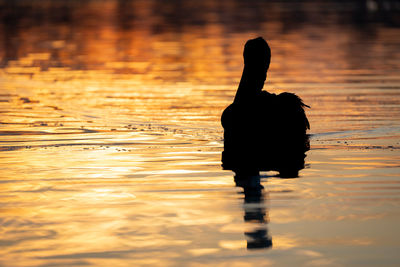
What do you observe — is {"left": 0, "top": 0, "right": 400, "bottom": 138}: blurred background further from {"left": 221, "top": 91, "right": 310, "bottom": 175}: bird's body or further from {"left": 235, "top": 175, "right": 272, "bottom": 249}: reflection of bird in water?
{"left": 235, "top": 175, "right": 272, "bottom": 249}: reflection of bird in water

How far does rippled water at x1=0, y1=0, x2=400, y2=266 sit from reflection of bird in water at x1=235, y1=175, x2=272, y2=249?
0.08 ft

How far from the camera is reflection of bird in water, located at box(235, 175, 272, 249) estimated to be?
21.3 feet

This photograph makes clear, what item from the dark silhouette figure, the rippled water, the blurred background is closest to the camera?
the rippled water

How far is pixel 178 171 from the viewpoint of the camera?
30.6 feet

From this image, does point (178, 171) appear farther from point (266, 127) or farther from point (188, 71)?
point (188, 71)

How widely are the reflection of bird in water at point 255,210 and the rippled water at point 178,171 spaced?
2 centimetres

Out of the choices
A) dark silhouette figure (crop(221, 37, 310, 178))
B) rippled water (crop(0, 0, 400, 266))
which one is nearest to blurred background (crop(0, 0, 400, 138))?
rippled water (crop(0, 0, 400, 266))

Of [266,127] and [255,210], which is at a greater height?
[266,127]

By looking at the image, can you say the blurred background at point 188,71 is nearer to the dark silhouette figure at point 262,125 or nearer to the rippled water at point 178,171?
the rippled water at point 178,171

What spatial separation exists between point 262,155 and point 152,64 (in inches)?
515

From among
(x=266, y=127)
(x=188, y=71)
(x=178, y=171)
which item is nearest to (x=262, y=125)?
(x=266, y=127)

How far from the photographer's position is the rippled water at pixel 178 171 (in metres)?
6.43

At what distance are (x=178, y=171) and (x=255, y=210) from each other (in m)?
2.02

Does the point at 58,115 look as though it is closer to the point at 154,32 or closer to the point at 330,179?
the point at 330,179
